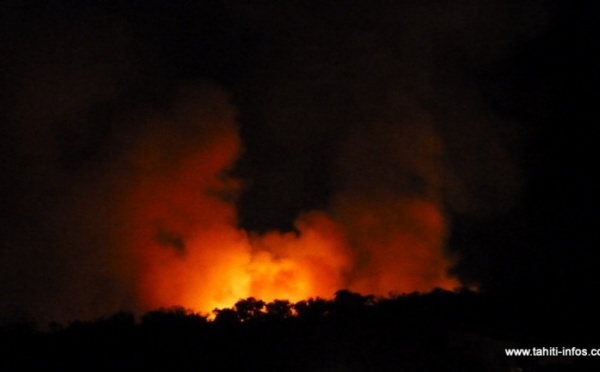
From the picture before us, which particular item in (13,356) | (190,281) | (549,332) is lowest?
(13,356)

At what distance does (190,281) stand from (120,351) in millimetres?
7507

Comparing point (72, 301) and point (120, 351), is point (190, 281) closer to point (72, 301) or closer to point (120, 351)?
point (72, 301)

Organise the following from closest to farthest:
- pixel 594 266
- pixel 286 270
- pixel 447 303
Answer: pixel 447 303 < pixel 594 266 < pixel 286 270

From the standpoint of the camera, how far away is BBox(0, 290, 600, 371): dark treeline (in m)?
8.51

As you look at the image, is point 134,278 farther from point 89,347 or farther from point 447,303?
point 447,303

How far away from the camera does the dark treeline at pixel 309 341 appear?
851 centimetres

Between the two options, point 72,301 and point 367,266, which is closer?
point 72,301

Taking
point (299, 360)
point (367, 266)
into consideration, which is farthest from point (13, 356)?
point (367, 266)

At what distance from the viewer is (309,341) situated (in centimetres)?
954

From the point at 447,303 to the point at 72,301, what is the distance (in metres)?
10.3

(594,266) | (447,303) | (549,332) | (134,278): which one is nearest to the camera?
(549,332)

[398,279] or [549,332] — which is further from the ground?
[398,279]

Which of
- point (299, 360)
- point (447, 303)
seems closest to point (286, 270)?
point (447, 303)

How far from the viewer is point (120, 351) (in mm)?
9031
